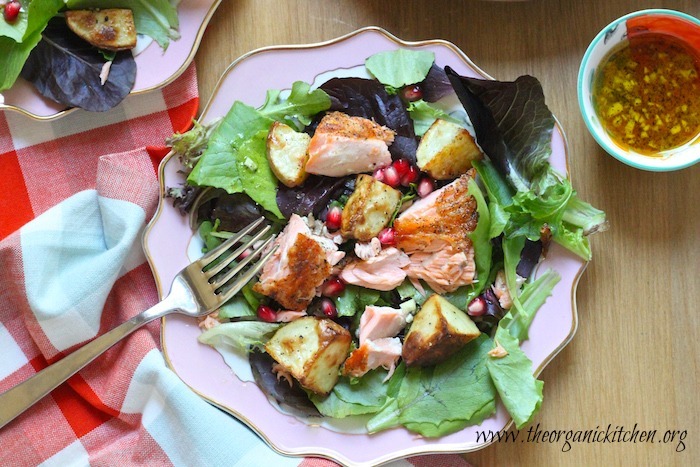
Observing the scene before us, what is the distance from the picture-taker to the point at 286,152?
94.1 inches

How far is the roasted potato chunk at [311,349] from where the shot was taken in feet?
7.59

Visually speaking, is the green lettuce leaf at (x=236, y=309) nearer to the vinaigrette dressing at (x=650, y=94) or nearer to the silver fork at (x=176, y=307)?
the silver fork at (x=176, y=307)

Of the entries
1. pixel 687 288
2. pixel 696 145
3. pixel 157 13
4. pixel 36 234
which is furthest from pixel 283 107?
pixel 687 288

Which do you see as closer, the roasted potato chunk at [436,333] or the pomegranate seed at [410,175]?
the roasted potato chunk at [436,333]

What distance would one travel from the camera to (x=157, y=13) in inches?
99.2

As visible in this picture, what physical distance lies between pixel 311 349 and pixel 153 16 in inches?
54.0

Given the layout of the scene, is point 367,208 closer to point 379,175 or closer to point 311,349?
point 379,175

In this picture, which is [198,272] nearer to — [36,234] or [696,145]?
[36,234]

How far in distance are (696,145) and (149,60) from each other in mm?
2031

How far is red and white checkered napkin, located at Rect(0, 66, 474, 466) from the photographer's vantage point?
246cm

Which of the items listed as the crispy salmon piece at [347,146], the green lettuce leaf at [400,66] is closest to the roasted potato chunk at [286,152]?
the crispy salmon piece at [347,146]

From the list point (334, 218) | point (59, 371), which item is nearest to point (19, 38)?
point (59, 371)

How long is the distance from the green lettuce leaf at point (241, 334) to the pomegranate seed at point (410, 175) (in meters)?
0.69

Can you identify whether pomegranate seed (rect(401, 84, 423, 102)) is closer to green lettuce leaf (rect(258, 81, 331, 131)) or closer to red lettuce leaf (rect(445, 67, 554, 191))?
red lettuce leaf (rect(445, 67, 554, 191))
